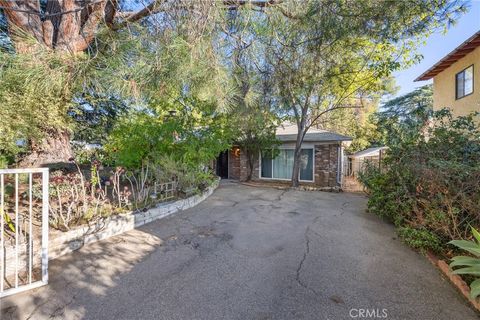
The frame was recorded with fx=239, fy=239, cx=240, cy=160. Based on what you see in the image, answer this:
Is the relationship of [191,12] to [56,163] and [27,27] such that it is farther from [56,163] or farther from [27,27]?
[56,163]

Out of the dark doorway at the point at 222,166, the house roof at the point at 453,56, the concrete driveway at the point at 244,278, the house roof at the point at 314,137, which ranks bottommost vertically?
the concrete driveway at the point at 244,278

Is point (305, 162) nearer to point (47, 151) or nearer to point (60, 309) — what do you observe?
point (47, 151)

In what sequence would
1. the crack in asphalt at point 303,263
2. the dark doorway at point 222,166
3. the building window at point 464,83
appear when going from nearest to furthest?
the crack in asphalt at point 303,263, the building window at point 464,83, the dark doorway at point 222,166

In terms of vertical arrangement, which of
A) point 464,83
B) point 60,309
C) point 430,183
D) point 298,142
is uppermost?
point 464,83

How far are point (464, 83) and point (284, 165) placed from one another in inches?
315

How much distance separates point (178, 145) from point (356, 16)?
595 cm

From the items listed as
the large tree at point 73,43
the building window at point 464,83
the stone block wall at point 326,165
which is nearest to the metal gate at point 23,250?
the large tree at point 73,43

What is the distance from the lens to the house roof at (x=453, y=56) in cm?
754

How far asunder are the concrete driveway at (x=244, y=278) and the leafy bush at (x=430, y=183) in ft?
1.68

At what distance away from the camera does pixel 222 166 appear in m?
16.0

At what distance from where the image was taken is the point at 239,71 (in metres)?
5.20

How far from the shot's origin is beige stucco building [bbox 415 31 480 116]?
7936 mm

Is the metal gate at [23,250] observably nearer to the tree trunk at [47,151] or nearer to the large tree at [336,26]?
the tree trunk at [47,151]

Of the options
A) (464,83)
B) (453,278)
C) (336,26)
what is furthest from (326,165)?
(453,278)
